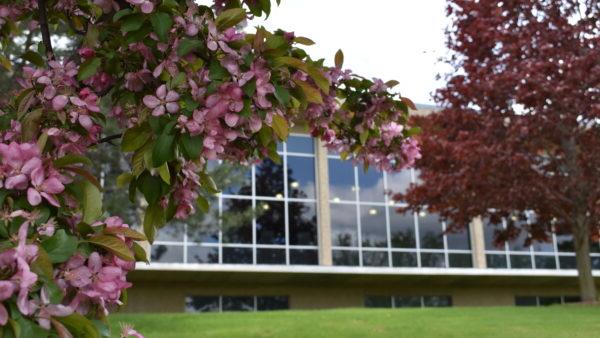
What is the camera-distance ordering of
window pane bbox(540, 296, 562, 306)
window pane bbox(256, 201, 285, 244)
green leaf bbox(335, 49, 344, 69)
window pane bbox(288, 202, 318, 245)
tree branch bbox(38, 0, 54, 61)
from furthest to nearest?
window pane bbox(540, 296, 562, 306) → window pane bbox(288, 202, 318, 245) → window pane bbox(256, 201, 285, 244) → green leaf bbox(335, 49, 344, 69) → tree branch bbox(38, 0, 54, 61)

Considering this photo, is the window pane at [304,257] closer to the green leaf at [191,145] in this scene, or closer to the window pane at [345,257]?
the window pane at [345,257]

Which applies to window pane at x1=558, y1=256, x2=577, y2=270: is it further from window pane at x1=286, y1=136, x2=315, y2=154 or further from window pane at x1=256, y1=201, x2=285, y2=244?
window pane at x1=256, y1=201, x2=285, y2=244

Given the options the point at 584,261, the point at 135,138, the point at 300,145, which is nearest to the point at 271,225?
the point at 300,145

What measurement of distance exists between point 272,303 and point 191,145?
22.6 metres

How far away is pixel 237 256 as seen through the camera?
71.9ft

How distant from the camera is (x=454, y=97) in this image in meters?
13.3

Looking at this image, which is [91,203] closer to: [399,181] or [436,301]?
[399,181]

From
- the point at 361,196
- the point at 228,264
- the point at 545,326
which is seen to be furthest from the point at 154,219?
the point at 361,196

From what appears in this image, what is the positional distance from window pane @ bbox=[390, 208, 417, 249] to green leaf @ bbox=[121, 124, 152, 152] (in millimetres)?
22415

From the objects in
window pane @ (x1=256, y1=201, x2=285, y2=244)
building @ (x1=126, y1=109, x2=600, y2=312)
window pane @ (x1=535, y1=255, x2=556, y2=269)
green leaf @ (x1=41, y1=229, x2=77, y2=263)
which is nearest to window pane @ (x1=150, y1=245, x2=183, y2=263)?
building @ (x1=126, y1=109, x2=600, y2=312)

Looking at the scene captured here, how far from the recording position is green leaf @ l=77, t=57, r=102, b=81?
2.28 meters

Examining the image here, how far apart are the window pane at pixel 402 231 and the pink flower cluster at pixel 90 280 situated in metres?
22.8

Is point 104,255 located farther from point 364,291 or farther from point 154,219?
point 364,291

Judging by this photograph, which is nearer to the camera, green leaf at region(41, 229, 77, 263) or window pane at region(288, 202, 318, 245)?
green leaf at region(41, 229, 77, 263)
